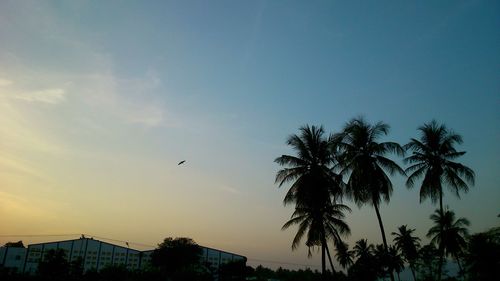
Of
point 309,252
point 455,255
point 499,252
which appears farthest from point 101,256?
point 499,252

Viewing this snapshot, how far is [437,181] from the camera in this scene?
30328 millimetres

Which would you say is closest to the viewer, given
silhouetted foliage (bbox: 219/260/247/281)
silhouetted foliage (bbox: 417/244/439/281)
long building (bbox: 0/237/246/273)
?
silhouetted foliage (bbox: 417/244/439/281)

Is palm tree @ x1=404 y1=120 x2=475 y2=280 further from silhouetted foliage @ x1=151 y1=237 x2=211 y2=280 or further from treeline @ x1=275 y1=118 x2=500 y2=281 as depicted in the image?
silhouetted foliage @ x1=151 y1=237 x2=211 y2=280

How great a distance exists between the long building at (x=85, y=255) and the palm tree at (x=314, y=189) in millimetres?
45255

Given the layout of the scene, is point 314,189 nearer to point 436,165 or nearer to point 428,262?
point 436,165

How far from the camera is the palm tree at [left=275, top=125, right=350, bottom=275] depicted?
93.5 feet

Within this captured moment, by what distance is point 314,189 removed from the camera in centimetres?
2828

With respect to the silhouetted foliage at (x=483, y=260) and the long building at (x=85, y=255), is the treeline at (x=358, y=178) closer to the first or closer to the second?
the silhouetted foliage at (x=483, y=260)

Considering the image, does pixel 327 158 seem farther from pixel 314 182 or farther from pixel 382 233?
pixel 382 233

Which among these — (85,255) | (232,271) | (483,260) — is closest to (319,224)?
(483,260)

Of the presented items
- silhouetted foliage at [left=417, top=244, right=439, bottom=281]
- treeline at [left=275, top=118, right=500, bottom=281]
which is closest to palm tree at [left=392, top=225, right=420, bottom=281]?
silhouetted foliage at [left=417, top=244, right=439, bottom=281]

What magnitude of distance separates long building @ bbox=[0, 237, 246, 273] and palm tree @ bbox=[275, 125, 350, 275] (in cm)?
4526

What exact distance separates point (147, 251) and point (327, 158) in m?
55.5

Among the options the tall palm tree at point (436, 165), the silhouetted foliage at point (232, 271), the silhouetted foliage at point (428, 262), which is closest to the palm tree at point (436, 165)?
the tall palm tree at point (436, 165)
